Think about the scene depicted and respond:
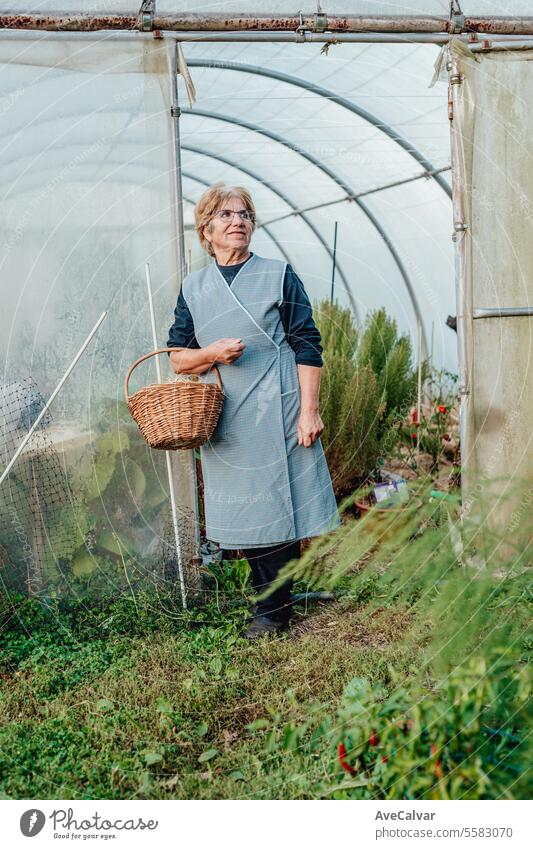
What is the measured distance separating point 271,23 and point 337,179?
3176 millimetres

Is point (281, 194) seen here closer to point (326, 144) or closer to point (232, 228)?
point (326, 144)

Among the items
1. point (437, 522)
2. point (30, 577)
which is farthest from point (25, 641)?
point (437, 522)

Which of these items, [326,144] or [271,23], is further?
[326,144]

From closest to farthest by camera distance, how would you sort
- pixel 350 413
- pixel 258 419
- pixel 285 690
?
pixel 285 690
pixel 258 419
pixel 350 413

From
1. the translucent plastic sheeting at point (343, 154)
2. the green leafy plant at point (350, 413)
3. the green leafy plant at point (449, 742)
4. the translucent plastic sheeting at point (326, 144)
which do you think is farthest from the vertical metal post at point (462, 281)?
the green leafy plant at point (449, 742)

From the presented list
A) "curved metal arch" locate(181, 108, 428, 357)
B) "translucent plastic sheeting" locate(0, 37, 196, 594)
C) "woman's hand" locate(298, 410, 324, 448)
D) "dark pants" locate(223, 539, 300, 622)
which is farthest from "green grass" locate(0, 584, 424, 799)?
"curved metal arch" locate(181, 108, 428, 357)

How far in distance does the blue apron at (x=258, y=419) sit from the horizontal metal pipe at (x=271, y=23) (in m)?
0.99

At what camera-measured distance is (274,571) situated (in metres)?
3.42

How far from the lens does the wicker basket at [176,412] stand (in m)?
3.00

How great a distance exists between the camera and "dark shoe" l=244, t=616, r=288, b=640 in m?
3.38

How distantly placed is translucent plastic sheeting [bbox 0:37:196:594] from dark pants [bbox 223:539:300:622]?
0.63 metres

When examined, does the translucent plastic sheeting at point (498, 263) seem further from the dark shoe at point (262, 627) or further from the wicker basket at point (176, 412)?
the wicker basket at point (176, 412)

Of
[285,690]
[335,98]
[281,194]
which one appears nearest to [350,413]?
[285,690]
